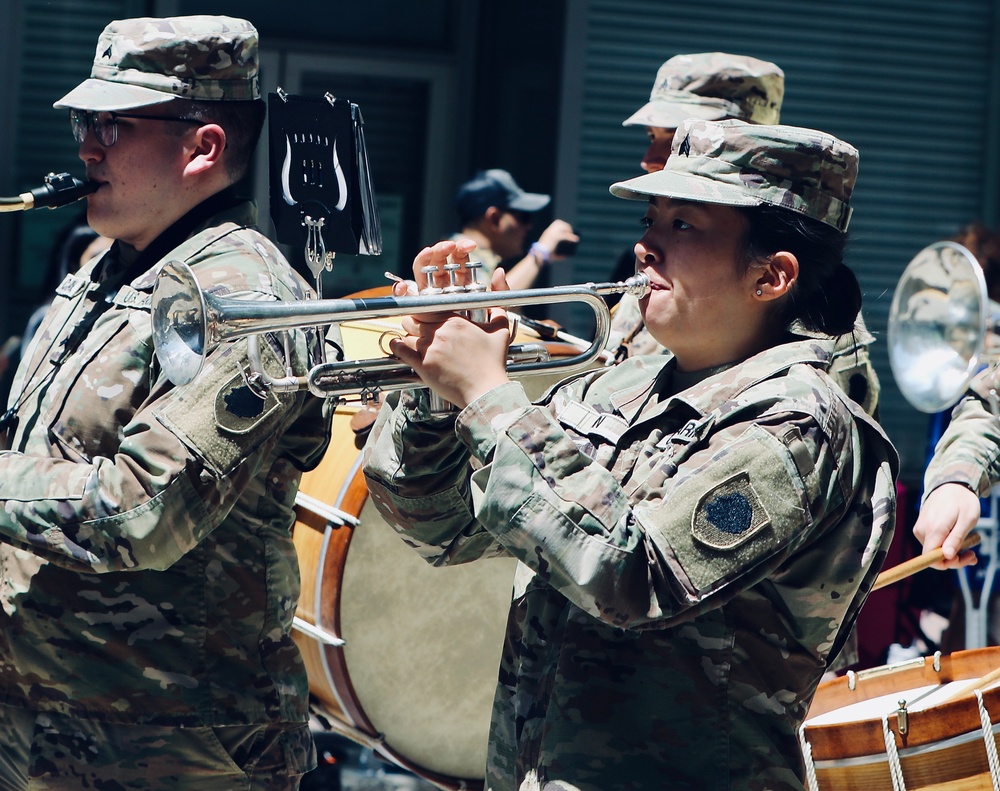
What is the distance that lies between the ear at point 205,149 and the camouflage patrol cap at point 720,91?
1598 mm

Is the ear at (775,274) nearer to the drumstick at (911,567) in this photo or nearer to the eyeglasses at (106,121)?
the drumstick at (911,567)

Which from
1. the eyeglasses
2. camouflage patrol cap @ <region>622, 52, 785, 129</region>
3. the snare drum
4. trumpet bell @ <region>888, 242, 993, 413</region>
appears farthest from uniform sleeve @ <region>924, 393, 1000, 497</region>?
the eyeglasses

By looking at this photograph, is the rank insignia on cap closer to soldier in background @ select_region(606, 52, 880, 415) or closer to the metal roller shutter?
soldier in background @ select_region(606, 52, 880, 415)

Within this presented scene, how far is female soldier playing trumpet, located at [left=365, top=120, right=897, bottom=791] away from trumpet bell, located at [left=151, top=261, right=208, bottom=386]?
0.38 m

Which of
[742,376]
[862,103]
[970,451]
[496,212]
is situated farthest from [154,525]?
[862,103]

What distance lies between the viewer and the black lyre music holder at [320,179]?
2746 millimetres

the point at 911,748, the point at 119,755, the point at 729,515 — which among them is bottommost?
the point at 119,755

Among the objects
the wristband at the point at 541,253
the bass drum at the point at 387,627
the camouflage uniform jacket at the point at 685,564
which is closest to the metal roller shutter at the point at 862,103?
the wristband at the point at 541,253

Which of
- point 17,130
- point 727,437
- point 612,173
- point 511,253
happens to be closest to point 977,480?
point 727,437

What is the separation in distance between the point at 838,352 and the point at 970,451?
43 cm

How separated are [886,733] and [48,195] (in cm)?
200

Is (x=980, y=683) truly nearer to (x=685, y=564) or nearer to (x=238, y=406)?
(x=685, y=564)

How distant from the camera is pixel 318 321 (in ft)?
7.79

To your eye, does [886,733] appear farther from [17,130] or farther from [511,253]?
[17,130]
